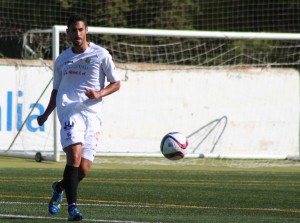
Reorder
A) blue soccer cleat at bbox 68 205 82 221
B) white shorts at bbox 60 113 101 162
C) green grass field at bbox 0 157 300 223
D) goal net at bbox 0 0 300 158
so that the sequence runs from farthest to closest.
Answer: goal net at bbox 0 0 300 158
green grass field at bbox 0 157 300 223
white shorts at bbox 60 113 101 162
blue soccer cleat at bbox 68 205 82 221

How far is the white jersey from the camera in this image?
31.7 feet

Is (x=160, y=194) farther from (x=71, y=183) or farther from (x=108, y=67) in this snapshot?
(x=71, y=183)

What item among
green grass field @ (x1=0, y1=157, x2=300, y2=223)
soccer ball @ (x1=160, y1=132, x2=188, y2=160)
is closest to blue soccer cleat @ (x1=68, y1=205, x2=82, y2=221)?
green grass field @ (x1=0, y1=157, x2=300, y2=223)

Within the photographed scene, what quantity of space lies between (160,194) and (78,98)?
3503 mm

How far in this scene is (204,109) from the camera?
81.1 ft

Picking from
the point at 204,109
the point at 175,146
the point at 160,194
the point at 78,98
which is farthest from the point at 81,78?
the point at 204,109

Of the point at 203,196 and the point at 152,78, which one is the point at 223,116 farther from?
the point at 203,196

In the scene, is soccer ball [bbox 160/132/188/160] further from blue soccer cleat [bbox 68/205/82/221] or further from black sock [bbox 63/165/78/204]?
blue soccer cleat [bbox 68/205/82/221]

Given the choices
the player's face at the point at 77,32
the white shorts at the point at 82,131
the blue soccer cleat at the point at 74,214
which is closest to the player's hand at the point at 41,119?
the white shorts at the point at 82,131

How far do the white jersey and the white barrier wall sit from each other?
13.0 m

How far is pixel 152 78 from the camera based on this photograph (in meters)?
24.2

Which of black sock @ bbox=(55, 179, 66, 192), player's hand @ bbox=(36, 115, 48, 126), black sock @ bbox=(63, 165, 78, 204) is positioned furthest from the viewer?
player's hand @ bbox=(36, 115, 48, 126)

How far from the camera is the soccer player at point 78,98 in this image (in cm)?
948

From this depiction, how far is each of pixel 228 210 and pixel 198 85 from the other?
556 inches
